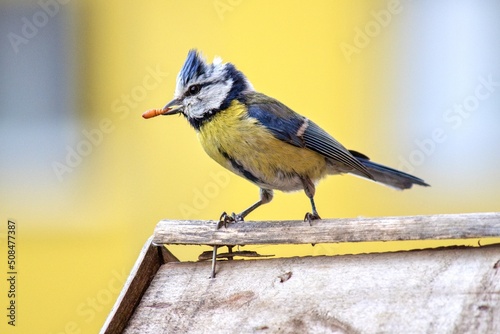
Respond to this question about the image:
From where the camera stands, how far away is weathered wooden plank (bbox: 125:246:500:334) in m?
2.12

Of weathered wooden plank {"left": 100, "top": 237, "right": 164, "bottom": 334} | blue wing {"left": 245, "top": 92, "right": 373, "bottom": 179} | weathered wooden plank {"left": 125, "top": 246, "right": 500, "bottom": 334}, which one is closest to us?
weathered wooden plank {"left": 125, "top": 246, "right": 500, "bottom": 334}

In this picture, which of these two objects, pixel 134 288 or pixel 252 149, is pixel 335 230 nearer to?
pixel 134 288

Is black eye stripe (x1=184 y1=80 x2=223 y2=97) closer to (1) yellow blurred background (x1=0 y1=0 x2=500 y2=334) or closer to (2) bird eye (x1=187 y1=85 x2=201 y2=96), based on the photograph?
(2) bird eye (x1=187 y1=85 x2=201 y2=96)

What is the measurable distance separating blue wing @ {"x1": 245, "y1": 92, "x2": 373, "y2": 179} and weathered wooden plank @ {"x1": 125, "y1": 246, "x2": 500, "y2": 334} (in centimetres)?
95

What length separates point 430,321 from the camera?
210 centimetres

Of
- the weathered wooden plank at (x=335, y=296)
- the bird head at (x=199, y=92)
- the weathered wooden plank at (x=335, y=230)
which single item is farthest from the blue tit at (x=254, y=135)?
the weathered wooden plank at (x=335, y=296)

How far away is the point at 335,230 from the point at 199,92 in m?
1.19

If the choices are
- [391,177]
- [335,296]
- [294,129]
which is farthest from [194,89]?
[335,296]

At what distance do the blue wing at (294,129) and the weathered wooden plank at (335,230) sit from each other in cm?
84

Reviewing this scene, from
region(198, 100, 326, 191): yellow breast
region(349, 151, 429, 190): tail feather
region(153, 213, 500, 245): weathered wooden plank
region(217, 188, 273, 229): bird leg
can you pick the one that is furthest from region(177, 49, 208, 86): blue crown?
region(153, 213, 500, 245): weathered wooden plank

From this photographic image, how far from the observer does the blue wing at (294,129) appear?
11.3ft

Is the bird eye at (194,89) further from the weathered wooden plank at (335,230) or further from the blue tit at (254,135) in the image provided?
the weathered wooden plank at (335,230)

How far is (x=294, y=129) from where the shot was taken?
3504 mm

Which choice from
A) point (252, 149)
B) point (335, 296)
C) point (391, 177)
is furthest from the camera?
point (391, 177)
